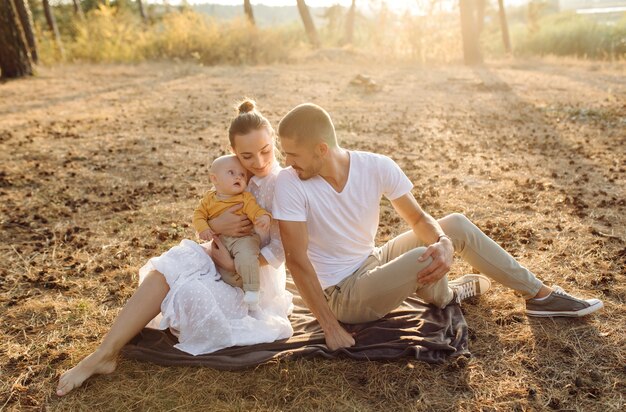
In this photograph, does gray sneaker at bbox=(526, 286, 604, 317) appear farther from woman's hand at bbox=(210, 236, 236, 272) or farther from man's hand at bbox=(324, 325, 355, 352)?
woman's hand at bbox=(210, 236, 236, 272)

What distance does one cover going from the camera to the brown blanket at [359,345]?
3115mm

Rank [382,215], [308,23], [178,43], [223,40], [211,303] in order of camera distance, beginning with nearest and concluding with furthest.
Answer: [211,303]
[382,215]
[223,40]
[178,43]
[308,23]

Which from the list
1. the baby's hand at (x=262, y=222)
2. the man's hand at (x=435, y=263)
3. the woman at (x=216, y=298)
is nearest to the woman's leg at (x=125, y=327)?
the woman at (x=216, y=298)

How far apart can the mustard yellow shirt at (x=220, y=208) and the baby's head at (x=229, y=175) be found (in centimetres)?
6

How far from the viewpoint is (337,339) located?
3.17 m

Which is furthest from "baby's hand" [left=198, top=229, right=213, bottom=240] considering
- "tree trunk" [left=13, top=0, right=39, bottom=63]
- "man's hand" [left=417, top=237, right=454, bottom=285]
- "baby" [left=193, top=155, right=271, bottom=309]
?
"tree trunk" [left=13, top=0, right=39, bottom=63]

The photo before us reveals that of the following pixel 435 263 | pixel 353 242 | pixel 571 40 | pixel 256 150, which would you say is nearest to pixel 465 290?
pixel 435 263

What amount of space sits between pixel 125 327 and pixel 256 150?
48.7 inches

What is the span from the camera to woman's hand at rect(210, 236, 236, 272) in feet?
10.6

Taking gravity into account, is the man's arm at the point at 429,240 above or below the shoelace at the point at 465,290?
above

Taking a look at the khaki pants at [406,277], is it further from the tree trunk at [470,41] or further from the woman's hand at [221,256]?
the tree trunk at [470,41]

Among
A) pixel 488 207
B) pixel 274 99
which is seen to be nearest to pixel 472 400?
pixel 488 207

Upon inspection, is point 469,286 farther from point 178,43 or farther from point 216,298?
point 178,43

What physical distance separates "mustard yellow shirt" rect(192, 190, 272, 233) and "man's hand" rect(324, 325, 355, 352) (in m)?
0.78
